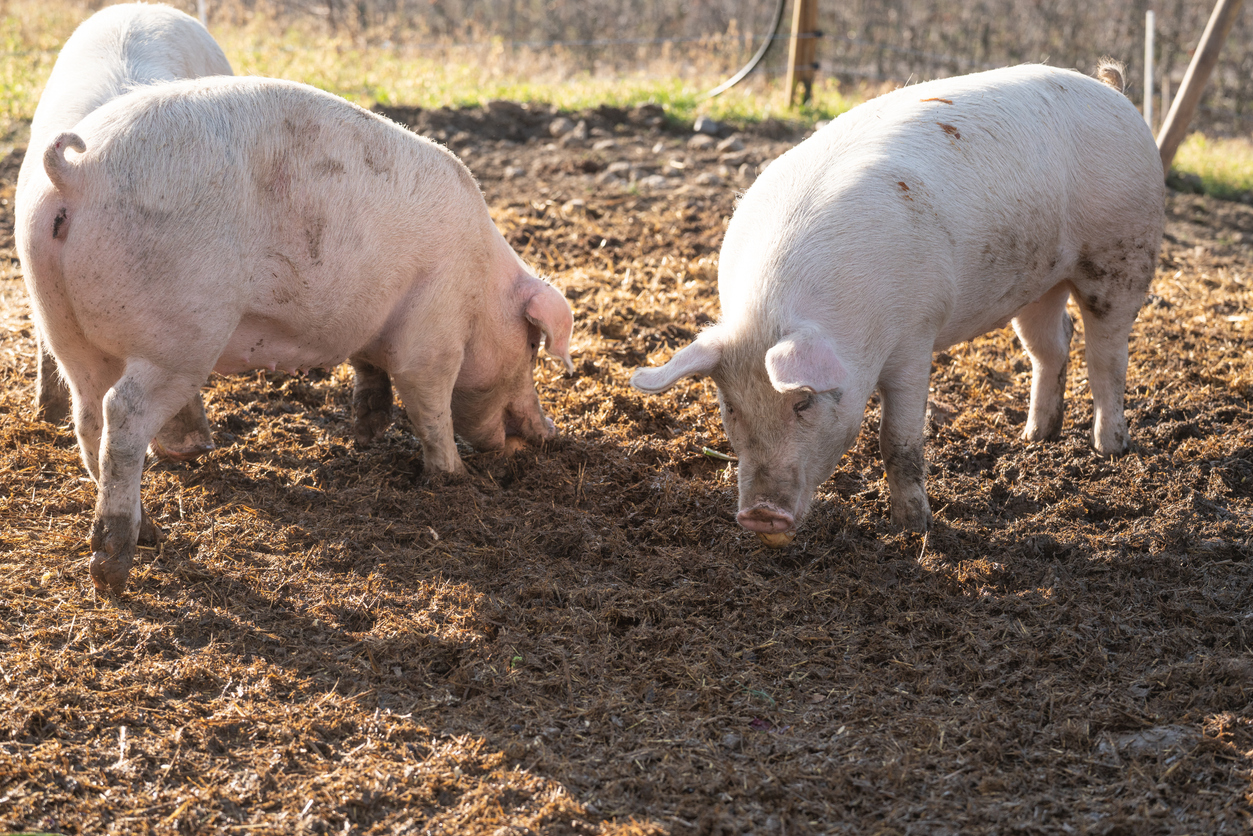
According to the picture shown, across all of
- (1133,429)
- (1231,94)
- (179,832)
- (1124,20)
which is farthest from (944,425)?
(1124,20)

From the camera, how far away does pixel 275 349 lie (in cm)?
381

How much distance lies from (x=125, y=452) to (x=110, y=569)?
388 millimetres

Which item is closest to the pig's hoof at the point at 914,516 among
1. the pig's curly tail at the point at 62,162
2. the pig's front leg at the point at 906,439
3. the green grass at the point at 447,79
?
the pig's front leg at the point at 906,439

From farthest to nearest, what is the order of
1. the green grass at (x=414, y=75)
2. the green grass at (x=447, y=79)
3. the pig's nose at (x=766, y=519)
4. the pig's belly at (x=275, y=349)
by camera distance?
the green grass at (x=414, y=75) < the green grass at (x=447, y=79) < the pig's belly at (x=275, y=349) < the pig's nose at (x=766, y=519)

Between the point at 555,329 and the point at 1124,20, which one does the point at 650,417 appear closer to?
the point at 555,329

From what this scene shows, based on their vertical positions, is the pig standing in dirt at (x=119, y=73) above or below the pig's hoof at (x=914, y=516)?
above

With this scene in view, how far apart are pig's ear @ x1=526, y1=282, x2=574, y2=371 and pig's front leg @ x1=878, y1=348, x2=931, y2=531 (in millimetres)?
1341

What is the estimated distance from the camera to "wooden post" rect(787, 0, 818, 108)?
1063cm

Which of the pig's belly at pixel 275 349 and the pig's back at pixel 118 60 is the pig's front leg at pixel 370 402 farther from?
the pig's back at pixel 118 60

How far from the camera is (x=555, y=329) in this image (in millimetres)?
4457

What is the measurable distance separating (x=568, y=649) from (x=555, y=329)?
1587mm

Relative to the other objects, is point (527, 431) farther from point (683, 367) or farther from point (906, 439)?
point (906, 439)

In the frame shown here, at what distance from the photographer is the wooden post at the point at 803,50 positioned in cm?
1063

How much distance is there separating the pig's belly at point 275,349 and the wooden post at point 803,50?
7.69 metres
